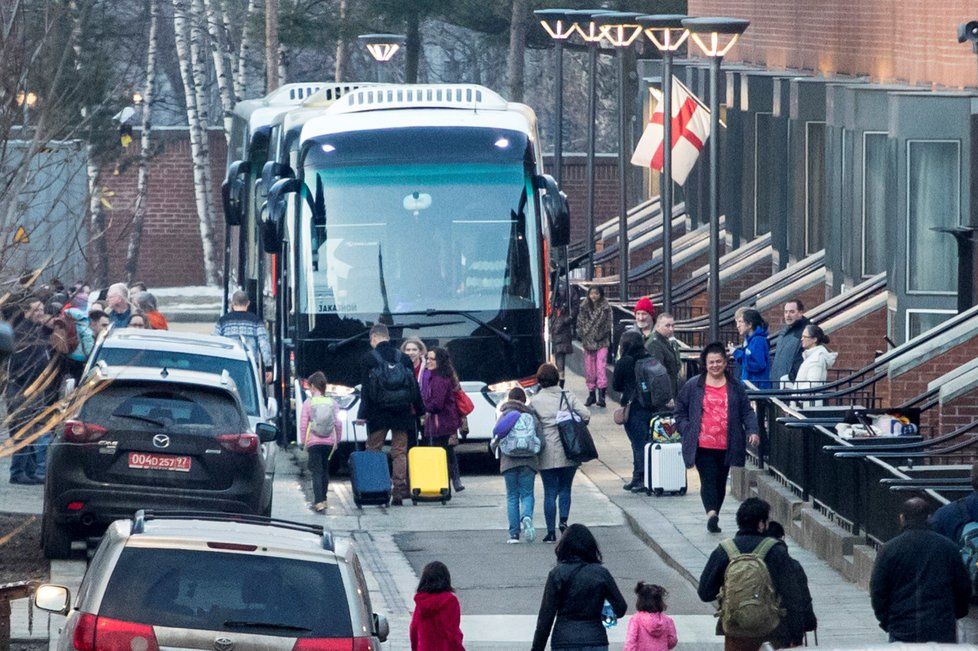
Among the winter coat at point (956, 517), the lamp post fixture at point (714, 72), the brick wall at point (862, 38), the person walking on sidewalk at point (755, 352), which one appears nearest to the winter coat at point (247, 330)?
the lamp post fixture at point (714, 72)

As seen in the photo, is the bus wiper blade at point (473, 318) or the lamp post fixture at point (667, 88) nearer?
the bus wiper blade at point (473, 318)

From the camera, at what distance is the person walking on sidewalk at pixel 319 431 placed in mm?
18703

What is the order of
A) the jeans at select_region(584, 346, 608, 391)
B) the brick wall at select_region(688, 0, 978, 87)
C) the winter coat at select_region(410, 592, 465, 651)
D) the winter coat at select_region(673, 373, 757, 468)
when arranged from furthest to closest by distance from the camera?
the jeans at select_region(584, 346, 608, 391) → the brick wall at select_region(688, 0, 978, 87) → the winter coat at select_region(673, 373, 757, 468) → the winter coat at select_region(410, 592, 465, 651)

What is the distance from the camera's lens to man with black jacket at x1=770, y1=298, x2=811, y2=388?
21297mm

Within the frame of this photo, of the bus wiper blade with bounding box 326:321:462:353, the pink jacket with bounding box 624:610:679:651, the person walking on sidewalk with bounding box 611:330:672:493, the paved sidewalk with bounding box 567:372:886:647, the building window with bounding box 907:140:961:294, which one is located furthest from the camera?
the building window with bounding box 907:140:961:294

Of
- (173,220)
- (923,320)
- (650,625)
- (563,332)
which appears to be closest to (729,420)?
(650,625)

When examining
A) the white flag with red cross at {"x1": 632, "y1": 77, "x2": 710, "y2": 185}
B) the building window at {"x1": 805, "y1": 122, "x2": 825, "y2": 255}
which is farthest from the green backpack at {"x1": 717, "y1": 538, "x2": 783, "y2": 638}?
the building window at {"x1": 805, "y1": 122, "x2": 825, "y2": 255}

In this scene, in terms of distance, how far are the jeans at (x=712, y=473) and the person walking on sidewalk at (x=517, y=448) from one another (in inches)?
51.0

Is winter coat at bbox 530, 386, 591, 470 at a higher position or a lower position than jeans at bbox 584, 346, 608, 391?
higher

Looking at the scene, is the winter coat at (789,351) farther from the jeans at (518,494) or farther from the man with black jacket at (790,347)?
the jeans at (518,494)

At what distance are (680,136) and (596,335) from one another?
138 inches

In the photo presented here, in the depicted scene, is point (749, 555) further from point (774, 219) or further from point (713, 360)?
point (774, 219)

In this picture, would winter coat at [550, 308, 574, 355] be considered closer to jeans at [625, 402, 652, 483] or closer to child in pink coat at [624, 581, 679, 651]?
jeans at [625, 402, 652, 483]

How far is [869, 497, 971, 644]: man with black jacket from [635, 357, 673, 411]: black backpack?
28.8 ft
